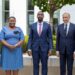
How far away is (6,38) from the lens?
7402 millimetres

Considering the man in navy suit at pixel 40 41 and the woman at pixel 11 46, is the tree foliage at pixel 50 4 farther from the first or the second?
the woman at pixel 11 46

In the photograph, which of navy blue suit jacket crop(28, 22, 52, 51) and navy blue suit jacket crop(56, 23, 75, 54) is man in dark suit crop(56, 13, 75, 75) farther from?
navy blue suit jacket crop(28, 22, 52, 51)

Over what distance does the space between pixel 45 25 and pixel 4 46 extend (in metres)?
1.10

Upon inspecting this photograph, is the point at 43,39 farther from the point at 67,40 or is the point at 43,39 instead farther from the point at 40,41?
the point at 67,40

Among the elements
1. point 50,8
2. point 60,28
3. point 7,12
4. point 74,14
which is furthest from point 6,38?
point 7,12

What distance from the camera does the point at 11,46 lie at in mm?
7336

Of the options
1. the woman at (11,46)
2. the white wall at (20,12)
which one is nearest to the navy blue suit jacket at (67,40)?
the woman at (11,46)

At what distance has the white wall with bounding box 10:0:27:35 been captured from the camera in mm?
19672

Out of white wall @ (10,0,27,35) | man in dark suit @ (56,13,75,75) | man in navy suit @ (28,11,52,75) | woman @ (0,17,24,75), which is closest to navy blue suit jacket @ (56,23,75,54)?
man in dark suit @ (56,13,75,75)

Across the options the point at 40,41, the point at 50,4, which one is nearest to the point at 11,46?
the point at 40,41

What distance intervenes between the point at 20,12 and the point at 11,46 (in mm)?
12533

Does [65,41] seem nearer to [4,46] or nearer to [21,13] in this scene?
[4,46]

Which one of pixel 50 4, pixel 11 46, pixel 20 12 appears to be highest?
pixel 50 4

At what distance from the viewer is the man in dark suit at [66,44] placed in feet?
24.4
